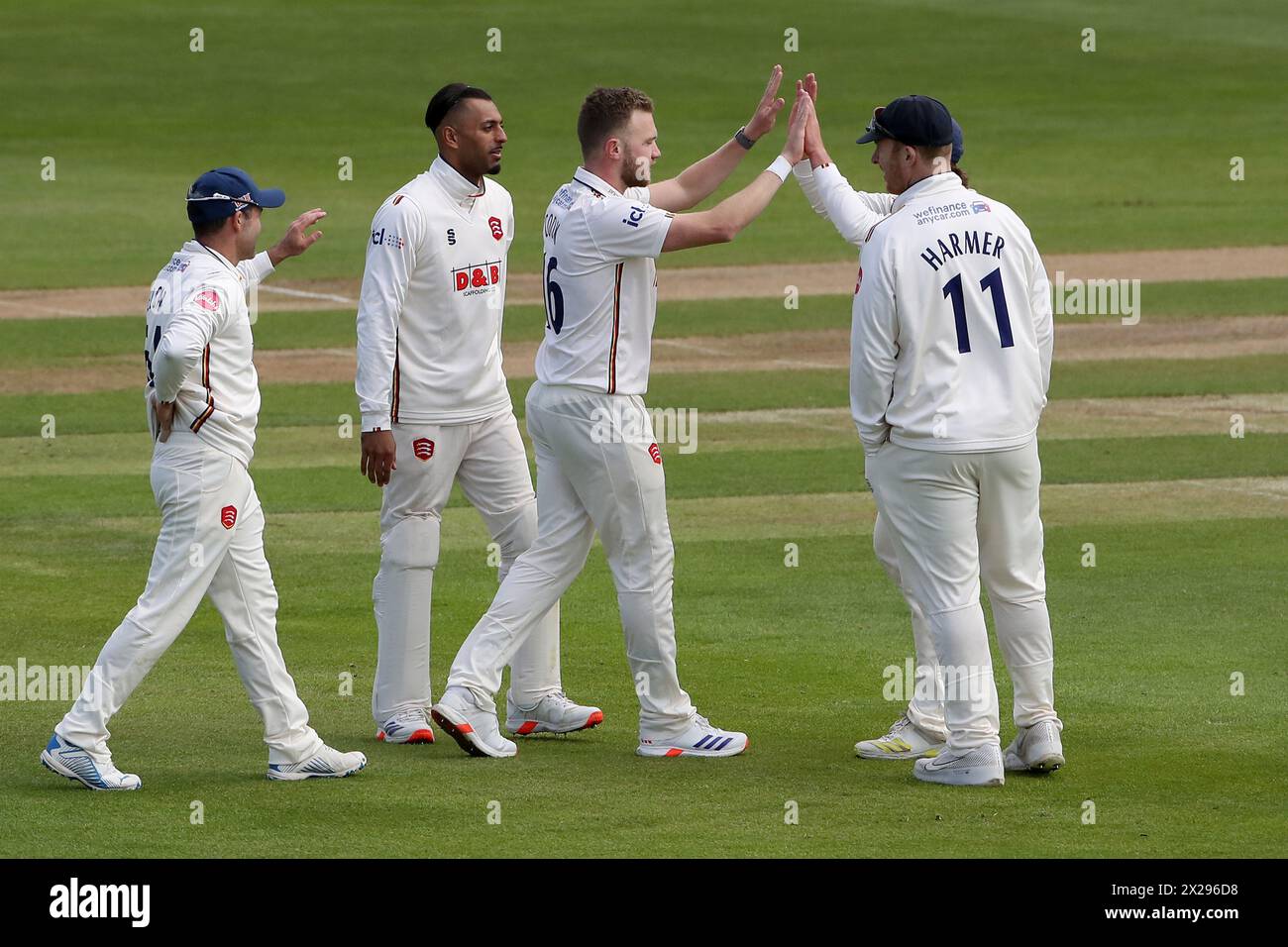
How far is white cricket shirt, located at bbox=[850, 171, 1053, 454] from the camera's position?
24.9 ft

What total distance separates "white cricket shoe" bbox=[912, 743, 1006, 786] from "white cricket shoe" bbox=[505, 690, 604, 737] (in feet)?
5.43

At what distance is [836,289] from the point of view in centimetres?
2623

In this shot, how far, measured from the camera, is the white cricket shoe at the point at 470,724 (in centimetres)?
816

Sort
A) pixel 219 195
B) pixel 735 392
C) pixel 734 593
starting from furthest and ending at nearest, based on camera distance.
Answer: pixel 735 392, pixel 734 593, pixel 219 195

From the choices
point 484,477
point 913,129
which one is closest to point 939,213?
point 913,129

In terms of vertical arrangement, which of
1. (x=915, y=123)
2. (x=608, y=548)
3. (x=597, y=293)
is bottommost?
(x=608, y=548)

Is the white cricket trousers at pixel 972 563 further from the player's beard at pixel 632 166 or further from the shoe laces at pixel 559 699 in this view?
the shoe laces at pixel 559 699

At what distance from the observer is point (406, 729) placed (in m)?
8.62

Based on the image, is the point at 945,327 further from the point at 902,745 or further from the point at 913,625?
the point at 902,745

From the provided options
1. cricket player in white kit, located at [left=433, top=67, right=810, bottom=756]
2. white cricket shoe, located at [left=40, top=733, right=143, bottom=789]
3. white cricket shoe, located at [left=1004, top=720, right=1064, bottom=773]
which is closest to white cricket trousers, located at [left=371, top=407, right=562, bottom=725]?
cricket player in white kit, located at [left=433, top=67, right=810, bottom=756]

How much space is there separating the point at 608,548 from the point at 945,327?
5.44 ft

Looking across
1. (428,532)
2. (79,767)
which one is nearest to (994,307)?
(428,532)

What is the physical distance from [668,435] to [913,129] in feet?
31.3

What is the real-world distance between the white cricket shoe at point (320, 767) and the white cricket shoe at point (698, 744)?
3.85ft
